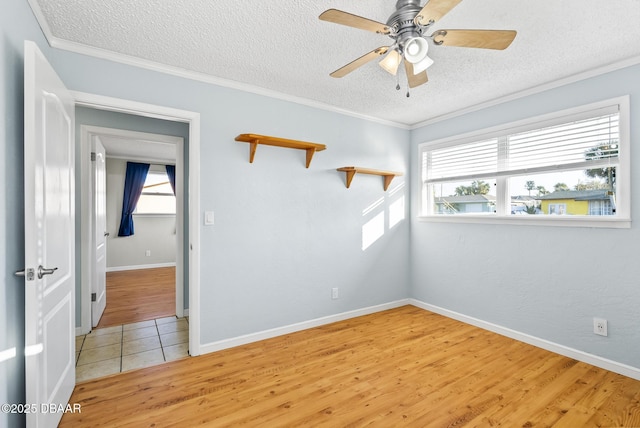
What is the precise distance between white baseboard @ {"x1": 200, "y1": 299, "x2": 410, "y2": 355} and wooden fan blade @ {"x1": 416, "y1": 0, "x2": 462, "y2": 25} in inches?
110

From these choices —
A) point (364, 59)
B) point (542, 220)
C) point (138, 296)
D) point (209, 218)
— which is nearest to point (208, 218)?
point (209, 218)

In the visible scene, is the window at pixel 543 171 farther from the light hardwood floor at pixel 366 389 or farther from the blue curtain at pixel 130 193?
the blue curtain at pixel 130 193

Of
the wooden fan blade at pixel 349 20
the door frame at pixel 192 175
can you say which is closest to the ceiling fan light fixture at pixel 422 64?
the wooden fan blade at pixel 349 20

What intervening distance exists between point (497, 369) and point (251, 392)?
6.31 ft

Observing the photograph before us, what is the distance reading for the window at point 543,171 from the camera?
248 centimetres

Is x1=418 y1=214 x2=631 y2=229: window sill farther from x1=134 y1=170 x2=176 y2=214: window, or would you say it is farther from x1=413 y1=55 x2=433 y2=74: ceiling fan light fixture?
x1=134 y1=170 x2=176 y2=214: window

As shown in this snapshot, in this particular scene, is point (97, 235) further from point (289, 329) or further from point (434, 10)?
point (434, 10)

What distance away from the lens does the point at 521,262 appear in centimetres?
301

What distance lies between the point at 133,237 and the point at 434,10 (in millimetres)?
6968

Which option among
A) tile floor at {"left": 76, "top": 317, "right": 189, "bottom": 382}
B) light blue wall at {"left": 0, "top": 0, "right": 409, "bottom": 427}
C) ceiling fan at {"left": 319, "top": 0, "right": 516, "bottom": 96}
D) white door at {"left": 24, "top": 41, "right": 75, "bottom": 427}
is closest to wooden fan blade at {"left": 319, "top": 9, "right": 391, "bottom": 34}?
ceiling fan at {"left": 319, "top": 0, "right": 516, "bottom": 96}

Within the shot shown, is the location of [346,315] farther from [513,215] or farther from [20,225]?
[20,225]

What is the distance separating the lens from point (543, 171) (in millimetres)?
2885

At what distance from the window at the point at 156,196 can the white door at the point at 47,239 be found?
5145 mm

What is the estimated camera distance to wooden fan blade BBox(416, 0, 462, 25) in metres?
1.31
